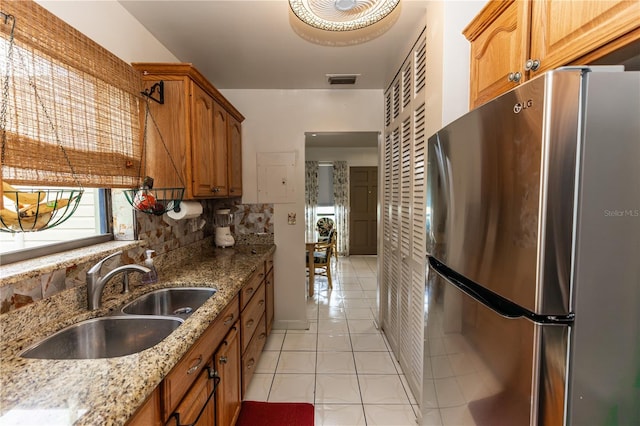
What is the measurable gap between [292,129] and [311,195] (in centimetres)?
335

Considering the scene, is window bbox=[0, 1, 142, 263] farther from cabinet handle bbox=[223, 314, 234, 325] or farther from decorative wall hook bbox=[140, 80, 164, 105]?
cabinet handle bbox=[223, 314, 234, 325]

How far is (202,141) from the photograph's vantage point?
2.01 metres

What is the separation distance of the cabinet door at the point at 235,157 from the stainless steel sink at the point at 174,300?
113cm

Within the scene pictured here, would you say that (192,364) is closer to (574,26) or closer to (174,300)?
(174,300)

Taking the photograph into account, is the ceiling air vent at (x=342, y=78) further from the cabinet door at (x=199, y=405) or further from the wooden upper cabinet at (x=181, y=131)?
the cabinet door at (x=199, y=405)

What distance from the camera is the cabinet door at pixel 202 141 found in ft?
6.21

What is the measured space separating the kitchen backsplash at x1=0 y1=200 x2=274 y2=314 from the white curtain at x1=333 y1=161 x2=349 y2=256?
357 centimetres

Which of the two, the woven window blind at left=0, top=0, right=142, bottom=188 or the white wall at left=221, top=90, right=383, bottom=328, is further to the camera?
the white wall at left=221, top=90, right=383, bottom=328

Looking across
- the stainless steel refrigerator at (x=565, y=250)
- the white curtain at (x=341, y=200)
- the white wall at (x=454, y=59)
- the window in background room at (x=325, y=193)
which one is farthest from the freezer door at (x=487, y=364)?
the window in background room at (x=325, y=193)

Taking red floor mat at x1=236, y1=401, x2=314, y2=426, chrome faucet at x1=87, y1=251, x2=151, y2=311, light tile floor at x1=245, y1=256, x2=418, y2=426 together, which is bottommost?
red floor mat at x1=236, y1=401, x2=314, y2=426

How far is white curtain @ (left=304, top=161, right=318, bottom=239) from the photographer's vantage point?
6.33 metres

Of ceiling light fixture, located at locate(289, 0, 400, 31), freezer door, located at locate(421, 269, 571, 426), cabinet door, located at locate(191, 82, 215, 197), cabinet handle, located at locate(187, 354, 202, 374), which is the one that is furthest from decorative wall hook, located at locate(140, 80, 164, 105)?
freezer door, located at locate(421, 269, 571, 426)

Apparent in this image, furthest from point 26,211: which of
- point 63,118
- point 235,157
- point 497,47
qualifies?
point 235,157

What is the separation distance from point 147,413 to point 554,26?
1.63 meters
